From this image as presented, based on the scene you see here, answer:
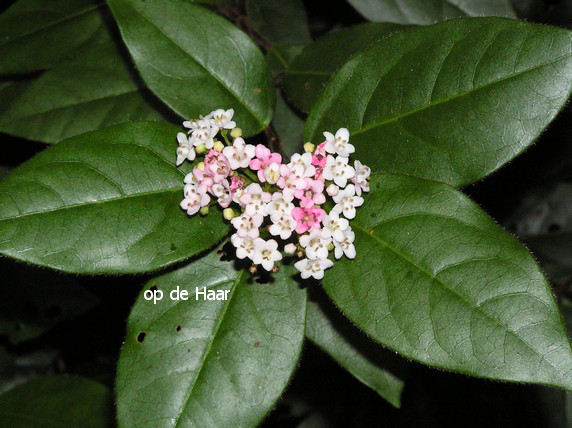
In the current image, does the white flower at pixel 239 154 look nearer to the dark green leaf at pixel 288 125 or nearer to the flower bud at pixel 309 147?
the flower bud at pixel 309 147

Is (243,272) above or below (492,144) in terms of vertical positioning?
below

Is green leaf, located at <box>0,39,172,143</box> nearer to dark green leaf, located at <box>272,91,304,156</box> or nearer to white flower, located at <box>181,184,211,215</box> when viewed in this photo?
dark green leaf, located at <box>272,91,304,156</box>

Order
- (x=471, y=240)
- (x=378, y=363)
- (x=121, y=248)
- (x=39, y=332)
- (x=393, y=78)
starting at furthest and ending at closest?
(x=39, y=332)
(x=378, y=363)
(x=393, y=78)
(x=121, y=248)
(x=471, y=240)

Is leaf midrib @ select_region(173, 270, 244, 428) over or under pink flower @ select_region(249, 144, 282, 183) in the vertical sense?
under

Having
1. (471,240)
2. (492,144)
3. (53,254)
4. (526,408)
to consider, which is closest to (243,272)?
(53,254)

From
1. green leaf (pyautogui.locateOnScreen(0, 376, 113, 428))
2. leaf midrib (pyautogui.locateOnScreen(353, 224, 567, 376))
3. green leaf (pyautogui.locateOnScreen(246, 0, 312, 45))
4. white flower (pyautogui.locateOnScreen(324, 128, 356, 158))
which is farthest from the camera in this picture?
green leaf (pyautogui.locateOnScreen(246, 0, 312, 45))

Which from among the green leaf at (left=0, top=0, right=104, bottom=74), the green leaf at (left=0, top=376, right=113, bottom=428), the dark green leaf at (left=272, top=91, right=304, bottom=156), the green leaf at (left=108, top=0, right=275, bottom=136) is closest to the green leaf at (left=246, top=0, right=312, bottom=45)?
the dark green leaf at (left=272, top=91, right=304, bottom=156)

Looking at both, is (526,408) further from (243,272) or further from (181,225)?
(181,225)
